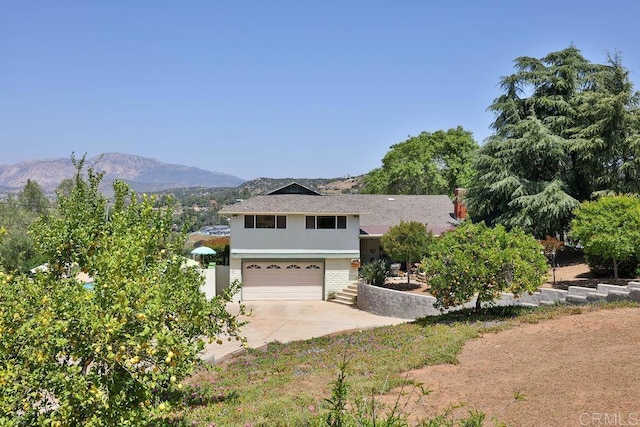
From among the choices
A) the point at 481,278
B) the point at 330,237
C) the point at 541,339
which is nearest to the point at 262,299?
the point at 330,237

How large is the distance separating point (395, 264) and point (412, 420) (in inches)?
934

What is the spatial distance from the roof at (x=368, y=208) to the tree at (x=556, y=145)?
13.1ft

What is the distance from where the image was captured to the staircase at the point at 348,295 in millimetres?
27772

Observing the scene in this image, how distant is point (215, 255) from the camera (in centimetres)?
3509

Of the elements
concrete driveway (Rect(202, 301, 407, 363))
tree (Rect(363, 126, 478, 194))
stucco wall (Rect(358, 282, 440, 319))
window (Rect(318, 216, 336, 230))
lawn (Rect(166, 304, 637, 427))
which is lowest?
concrete driveway (Rect(202, 301, 407, 363))

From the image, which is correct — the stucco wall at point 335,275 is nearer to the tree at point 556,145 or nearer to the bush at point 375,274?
the bush at point 375,274

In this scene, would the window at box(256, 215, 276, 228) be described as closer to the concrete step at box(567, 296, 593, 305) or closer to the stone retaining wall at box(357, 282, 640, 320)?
the stone retaining wall at box(357, 282, 640, 320)

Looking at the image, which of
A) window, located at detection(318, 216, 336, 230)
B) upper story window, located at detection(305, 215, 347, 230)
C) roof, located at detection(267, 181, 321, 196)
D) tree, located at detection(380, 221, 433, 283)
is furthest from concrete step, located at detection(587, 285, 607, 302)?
roof, located at detection(267, 181, 321, 196)

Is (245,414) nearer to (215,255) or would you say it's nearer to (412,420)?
(412,420)

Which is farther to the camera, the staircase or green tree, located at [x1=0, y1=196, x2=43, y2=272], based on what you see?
green tree, located at [x1=0, y1=196, x2=43, y2=272]

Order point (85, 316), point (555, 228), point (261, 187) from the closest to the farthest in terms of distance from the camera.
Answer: point (85, 316)
point (555, 228)
point (261, 187)

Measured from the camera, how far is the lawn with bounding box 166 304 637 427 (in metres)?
8.73

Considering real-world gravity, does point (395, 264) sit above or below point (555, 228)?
below

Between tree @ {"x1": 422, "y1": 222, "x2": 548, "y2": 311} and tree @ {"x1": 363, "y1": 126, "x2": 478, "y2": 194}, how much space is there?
116 ft
